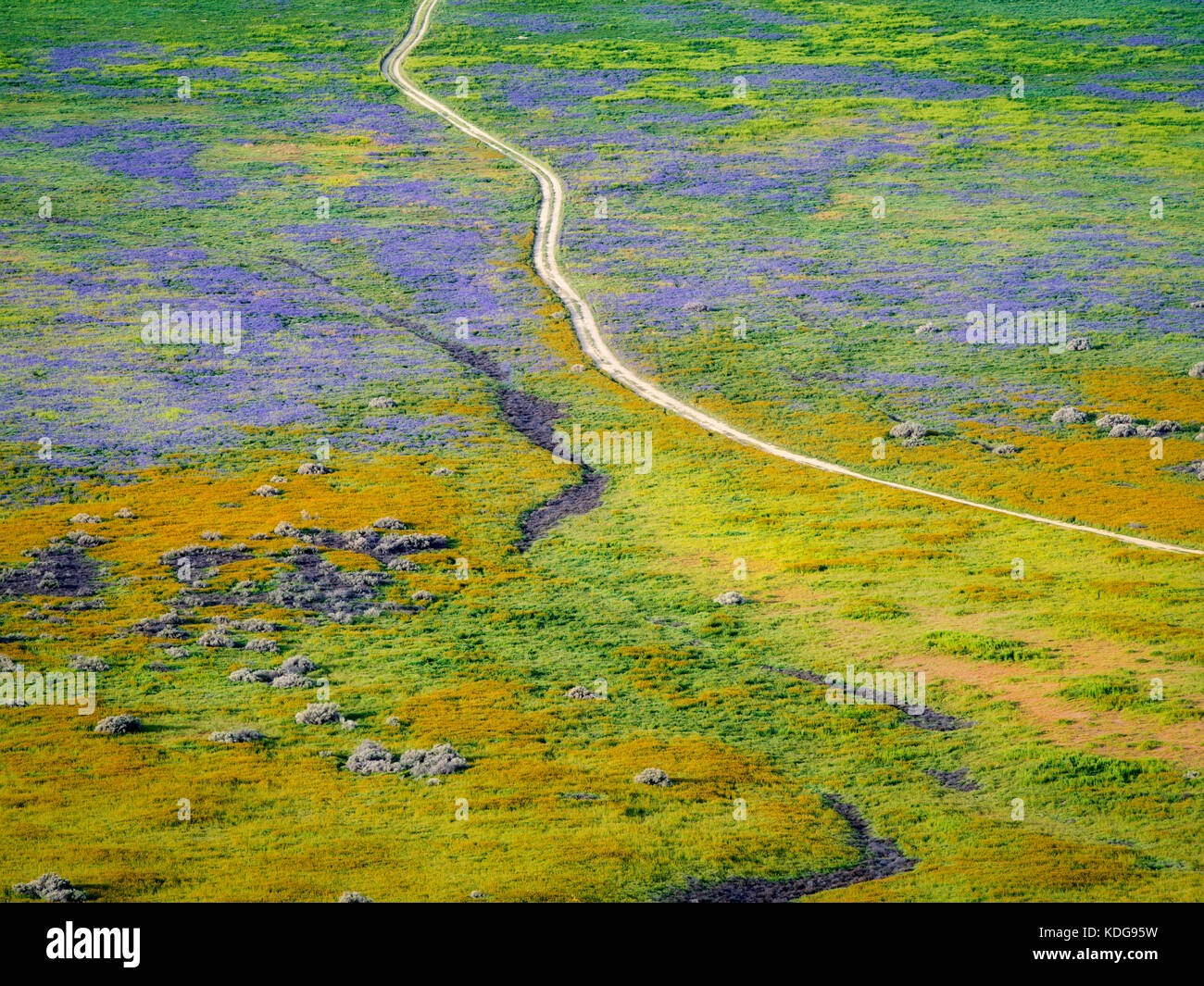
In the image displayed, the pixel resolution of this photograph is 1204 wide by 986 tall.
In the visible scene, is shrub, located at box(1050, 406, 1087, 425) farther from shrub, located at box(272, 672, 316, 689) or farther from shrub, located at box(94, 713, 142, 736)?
shrub, located at box(94, 713, 142, 736)

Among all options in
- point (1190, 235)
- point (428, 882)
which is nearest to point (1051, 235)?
point (1190, 235)

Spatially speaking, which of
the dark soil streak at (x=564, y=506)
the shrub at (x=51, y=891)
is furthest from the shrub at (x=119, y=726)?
the dark soil streak at (x=564, y=506)

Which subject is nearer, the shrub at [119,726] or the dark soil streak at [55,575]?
the shrub at [119,726]

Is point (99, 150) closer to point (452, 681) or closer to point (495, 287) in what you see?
point (495, 287)

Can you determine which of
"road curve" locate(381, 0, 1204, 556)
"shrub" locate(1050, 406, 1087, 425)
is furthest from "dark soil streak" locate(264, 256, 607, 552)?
"shrub" locate(1050, 406, 1087, 425)

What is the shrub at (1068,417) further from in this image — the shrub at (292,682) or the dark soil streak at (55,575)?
the dark soil streak at (55,575)
